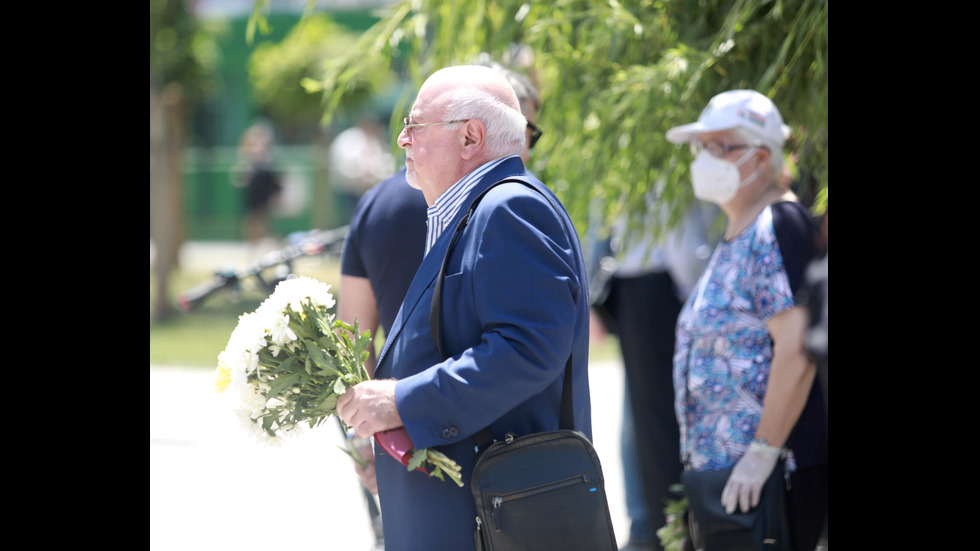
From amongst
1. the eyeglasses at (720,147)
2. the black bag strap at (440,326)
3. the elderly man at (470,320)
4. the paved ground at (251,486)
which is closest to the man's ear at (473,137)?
the elderly man at (470,320)

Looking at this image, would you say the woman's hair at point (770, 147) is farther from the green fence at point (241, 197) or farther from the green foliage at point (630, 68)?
the green fence at point (241, 197)

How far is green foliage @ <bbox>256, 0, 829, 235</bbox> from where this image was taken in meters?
3.50

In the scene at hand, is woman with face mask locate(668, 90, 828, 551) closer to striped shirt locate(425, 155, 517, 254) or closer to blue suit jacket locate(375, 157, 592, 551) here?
blue suit jacket locate(375, 157, 592, 551)

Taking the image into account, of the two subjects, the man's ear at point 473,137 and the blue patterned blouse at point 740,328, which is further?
the blue patterned blouse at point 740,328

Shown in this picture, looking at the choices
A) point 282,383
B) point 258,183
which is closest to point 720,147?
point 282,383

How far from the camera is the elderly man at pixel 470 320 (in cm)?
219

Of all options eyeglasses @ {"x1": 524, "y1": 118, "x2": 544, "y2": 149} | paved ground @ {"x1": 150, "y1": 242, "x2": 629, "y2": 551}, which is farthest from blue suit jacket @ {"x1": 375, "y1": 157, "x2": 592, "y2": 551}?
paved ground @ {"x1": 150, "y1": 242, "x2": 629, "y2": 551}

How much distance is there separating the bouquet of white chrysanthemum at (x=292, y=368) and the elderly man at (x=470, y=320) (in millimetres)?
52

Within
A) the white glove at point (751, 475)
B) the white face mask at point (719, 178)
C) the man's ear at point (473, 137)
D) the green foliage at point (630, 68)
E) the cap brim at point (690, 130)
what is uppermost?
the green foliage at point (630, 68)

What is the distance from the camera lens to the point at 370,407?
7.38 ft

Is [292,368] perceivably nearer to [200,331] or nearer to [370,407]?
[370,407]

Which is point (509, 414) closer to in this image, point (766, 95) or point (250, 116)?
point (766, 95)

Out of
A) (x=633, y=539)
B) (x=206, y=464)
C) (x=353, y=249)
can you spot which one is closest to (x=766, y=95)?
(x=353, y=249)

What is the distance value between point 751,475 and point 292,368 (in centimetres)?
146
